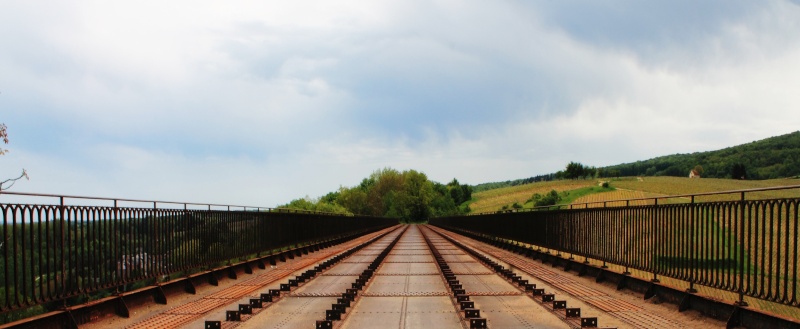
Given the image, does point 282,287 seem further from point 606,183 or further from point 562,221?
point 606,183

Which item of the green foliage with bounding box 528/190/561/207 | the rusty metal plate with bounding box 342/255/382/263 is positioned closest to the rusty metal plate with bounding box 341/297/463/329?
the rusty metal plate with bounding box 342/255/382/263

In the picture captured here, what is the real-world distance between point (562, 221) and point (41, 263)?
13466 mm

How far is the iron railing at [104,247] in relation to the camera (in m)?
7.32

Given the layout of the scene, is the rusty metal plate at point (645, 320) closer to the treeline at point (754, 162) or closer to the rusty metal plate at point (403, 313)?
the rusty metal plate at point (403, 313)

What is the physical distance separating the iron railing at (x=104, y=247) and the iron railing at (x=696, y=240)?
28.6 ft

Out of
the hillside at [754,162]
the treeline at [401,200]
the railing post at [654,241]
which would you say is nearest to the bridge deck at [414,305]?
the railing post at [654,241]

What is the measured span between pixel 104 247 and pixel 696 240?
9382mm

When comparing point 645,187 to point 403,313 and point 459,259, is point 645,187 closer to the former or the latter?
point 459,259

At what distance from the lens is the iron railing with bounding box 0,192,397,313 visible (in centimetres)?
732

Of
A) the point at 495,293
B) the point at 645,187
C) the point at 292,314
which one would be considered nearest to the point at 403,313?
the point at 292,314

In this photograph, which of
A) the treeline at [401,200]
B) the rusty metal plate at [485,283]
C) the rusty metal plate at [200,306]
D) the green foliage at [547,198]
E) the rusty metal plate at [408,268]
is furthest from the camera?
the treeline at [401,200]

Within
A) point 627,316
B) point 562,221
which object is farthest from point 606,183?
point 627,316

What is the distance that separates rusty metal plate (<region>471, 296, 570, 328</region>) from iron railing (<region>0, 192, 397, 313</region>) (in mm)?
5736

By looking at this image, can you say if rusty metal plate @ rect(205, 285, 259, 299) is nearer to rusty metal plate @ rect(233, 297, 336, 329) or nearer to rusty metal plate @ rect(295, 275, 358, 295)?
rusty metal plate @ rect(295, 275, 358, 295)
